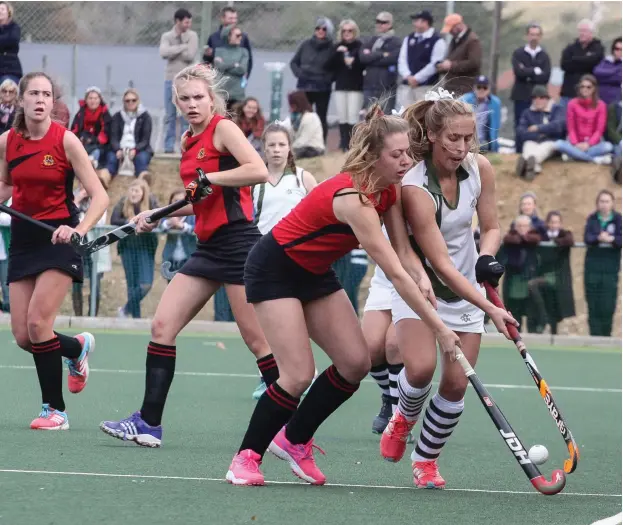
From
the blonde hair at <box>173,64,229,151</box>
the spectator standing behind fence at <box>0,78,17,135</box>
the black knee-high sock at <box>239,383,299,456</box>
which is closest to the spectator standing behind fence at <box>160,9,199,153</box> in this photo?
the spectator standing behind fence at <box>0,78,17,135</box>

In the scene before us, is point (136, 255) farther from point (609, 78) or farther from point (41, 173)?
point (41, 173)

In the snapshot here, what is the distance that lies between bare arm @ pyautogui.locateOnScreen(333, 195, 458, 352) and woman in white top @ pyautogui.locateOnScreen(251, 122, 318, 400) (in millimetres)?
3709

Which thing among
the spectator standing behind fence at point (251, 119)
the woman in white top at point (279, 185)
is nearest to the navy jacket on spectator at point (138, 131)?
the spectator standing behind fence at point (251, 119)

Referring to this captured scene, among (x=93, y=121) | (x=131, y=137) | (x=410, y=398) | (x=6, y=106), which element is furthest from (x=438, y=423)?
(x=131, y=137)

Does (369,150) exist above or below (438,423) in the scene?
above

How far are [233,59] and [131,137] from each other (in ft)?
5.17

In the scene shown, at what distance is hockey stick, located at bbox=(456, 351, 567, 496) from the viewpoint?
18.7ft

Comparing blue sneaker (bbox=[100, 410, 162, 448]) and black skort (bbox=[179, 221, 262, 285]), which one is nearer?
blue sneaker (bbox=[100, 410, 162, 448])

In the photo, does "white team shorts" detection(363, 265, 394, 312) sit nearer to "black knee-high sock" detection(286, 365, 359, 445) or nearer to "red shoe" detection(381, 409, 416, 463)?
"red shoe" detection(381, 409, 416, 463)

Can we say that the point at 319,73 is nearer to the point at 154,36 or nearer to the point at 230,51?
the point at 230,51

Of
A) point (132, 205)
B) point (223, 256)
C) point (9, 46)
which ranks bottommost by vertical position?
point (132, 205)

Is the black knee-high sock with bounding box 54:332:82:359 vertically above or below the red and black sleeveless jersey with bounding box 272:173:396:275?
below

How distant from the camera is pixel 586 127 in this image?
17391 mm

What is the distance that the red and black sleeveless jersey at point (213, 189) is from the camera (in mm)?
7062
